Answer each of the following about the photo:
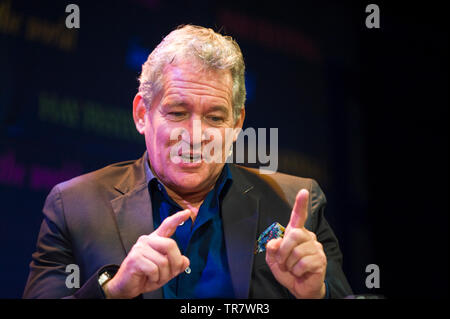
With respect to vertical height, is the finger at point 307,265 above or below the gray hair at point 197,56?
below

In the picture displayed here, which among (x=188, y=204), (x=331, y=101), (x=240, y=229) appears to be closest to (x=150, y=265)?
(x=240, y=229)

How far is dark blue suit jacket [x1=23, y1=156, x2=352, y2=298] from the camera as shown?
1.48 metres

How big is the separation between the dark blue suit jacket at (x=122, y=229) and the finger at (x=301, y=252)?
0.85 ft

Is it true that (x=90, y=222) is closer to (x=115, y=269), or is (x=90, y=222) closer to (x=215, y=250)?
(x=115, y=269)

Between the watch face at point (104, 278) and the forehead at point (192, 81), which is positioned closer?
the watch face at point (104, 278)

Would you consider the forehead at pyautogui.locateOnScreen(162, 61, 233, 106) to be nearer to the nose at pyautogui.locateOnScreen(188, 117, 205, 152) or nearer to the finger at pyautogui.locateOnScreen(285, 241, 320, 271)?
the nose at pyautogui.locateOnScreen(188, 117, 205, 152)

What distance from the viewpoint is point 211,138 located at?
1.62 metres

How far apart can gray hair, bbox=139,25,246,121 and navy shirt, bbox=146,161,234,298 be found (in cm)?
31

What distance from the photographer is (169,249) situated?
118 cm

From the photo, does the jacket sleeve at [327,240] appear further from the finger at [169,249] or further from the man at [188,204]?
the finger at [169,249]

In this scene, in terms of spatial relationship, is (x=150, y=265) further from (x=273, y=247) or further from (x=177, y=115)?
(x=177, y=115)

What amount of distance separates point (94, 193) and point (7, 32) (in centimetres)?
75

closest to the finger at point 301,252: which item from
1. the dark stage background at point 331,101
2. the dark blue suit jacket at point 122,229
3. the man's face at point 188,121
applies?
the dark blue suit jacket at point 122,229

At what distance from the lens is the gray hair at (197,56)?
165 centimetres
